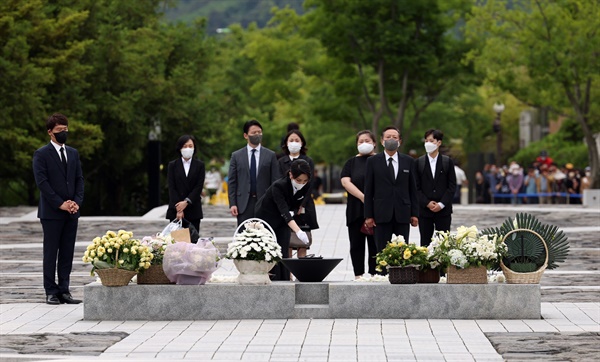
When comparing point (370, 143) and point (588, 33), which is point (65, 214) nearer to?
point (370, 143)

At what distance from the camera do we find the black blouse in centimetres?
1667

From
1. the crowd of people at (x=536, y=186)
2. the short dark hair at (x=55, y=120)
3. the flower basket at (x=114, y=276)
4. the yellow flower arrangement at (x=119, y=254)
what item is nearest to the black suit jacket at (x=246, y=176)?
the short dark hair at (x=55, y=120)

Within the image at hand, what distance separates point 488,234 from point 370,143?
2.43 m

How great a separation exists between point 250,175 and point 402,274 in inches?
133

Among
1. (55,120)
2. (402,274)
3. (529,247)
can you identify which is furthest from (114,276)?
(529,247)

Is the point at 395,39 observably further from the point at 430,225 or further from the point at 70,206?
the point at 70,206

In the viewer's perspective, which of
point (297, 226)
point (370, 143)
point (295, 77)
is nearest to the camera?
point (297, 226)

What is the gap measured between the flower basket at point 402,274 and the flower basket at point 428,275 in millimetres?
121

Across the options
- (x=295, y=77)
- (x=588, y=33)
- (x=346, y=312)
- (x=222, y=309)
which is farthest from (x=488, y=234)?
(x=295, y=77)

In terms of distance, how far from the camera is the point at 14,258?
23078 mm

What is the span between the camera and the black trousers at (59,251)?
51.1 ft

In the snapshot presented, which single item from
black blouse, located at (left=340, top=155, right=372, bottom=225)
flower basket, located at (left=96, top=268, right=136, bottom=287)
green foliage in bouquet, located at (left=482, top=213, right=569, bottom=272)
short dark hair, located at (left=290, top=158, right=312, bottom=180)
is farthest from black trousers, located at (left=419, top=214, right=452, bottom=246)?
flower basket, located at (left=96, top=268, right=136, bottom=287)

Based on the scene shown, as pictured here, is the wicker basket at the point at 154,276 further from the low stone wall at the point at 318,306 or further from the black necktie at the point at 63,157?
the black necktie at the point at 63,157

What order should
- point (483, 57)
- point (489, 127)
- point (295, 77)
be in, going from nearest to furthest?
point (483, 57) → point (295, 77) → point (489, 127)
